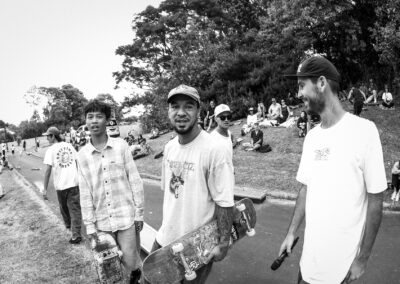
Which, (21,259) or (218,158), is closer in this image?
(218,158)

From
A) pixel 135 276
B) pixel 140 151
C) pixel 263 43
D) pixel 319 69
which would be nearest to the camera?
pixel 319 69

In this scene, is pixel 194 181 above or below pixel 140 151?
above

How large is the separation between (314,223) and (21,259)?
16.5ft

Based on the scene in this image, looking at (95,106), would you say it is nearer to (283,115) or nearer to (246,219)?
(246,219)

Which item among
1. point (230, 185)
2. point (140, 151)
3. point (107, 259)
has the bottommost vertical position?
point (140, 151)

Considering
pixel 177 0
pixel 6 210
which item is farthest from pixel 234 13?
pixel 6 210

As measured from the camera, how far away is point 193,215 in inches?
91.4

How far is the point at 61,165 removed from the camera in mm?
5590

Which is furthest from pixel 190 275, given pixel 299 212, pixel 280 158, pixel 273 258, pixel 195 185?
pixel 280 158

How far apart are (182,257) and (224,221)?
42 centimetres

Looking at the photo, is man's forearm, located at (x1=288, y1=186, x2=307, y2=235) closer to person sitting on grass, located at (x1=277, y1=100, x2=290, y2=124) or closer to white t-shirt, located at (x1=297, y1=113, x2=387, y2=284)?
white t-shirt, located at (x1=297, y1=113, x2=387, y2=284)

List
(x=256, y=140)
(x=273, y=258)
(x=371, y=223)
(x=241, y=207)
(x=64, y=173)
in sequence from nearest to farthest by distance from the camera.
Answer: (x=371, y=223)
(x=241, y=207)
(x=273, y=258)
(x=64, y=173)
(x=256, y=140)

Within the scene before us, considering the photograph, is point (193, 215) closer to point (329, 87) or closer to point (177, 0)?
point (329, 87)

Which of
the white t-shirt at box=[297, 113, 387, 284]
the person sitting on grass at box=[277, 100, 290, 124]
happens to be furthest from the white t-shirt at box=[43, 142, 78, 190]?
the person sitting on grass at box=[277, 100, 290, 124]
